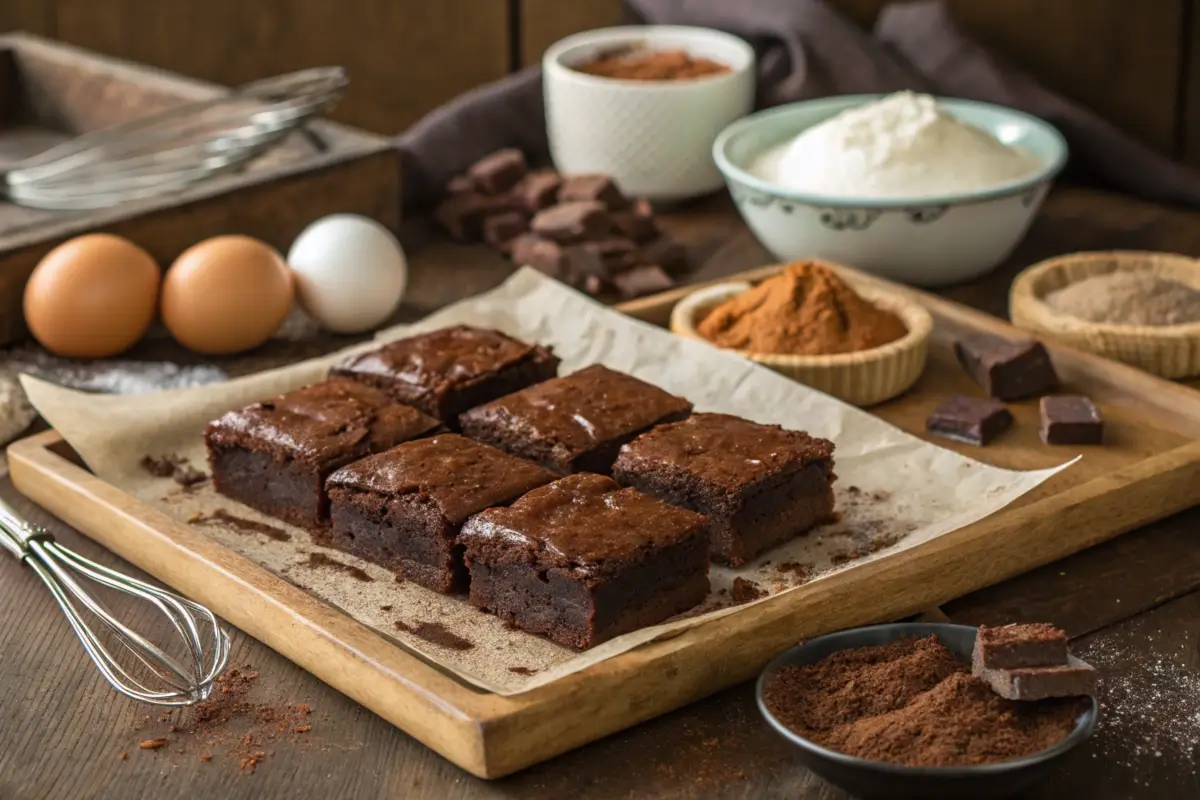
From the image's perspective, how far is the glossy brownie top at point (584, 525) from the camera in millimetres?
1695

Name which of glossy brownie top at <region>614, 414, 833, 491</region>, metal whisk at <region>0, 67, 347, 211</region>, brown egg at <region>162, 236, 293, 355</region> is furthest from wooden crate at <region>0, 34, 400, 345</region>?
glossy brownie top at <region>614, 414, 833, 491</region>

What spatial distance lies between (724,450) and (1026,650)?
0.55 meters

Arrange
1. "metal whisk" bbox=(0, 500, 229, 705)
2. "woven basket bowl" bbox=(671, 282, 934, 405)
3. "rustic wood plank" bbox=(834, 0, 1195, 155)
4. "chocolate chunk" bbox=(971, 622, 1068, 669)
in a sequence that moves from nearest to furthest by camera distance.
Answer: "chocolate chunk" bbox=(971, 622, 1068, 669), "metal whisk" bbox=(0, 500, 229, 705), "woven basket bowl" bbox=(671, 282, 934, 405), "rustic wood plank" bbox=(834, 0, 1195, 155)

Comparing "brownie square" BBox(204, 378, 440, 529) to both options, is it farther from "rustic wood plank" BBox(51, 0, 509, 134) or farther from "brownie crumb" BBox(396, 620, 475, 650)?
"rustic wood plank" BBox(51, 0, 509, 134)

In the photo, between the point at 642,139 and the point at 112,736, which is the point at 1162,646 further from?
the point at 642,139

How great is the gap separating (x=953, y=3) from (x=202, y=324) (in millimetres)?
1921

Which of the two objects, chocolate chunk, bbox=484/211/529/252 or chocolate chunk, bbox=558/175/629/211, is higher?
chocolate chunk, bbox=558/175/629/211

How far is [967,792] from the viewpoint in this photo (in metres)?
1.38

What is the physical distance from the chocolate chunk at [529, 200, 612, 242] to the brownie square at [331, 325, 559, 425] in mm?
547

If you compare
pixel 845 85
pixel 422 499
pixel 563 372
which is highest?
pixel 845 85

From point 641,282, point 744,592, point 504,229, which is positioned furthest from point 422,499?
point 504,229

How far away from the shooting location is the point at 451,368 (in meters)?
2.23

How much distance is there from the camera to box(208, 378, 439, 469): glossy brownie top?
6.62 feet

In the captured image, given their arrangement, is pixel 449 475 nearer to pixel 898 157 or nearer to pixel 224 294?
pixel 224 294
